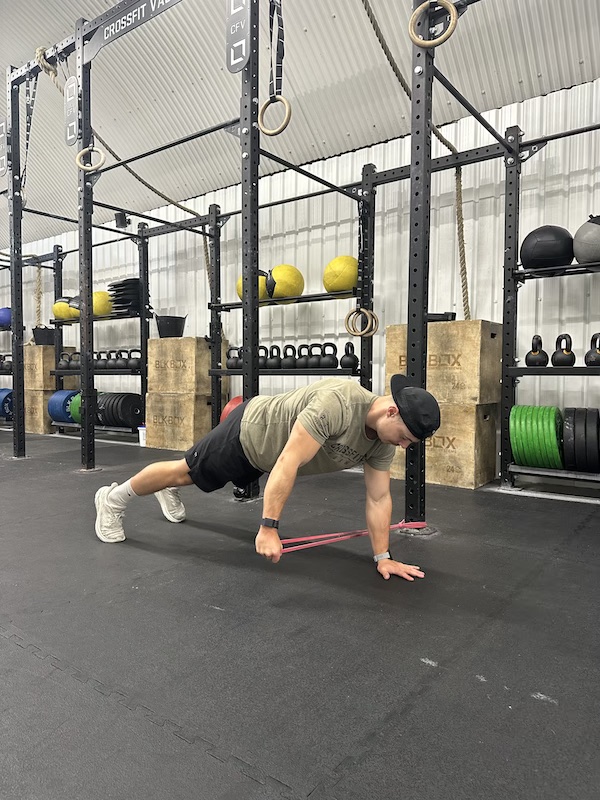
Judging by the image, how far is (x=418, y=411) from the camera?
177cm

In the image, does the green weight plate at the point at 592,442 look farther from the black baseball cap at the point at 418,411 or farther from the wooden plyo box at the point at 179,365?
the wooden plyo box at the point at 179,365

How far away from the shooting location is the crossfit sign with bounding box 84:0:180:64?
3.79 m

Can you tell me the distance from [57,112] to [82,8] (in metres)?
1.58

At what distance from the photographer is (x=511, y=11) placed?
3.92m

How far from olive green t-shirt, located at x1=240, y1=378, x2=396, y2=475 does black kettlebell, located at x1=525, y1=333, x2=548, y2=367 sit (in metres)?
1.93

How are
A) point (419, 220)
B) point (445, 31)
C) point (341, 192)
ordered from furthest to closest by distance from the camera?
point (341, 192) → point (419, 220) → point (445, 31)

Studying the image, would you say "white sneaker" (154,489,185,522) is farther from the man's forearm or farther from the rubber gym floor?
the man's forearm

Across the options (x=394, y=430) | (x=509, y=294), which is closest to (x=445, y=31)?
(x=509, y=294)

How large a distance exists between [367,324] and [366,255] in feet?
1.97

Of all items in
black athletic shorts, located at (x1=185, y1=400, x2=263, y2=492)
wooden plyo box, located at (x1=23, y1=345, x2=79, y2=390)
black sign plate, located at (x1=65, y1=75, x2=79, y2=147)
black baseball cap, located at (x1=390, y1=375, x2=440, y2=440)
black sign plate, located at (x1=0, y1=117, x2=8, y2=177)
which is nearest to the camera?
black baseball cap, located at (x1=390, y1=375, x2=440, y2=440)

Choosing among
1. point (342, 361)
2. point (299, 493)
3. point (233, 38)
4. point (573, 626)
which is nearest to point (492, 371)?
point (342, 361)

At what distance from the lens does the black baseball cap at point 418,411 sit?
176cm

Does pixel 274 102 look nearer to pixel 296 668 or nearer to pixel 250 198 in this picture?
pixel 250 198

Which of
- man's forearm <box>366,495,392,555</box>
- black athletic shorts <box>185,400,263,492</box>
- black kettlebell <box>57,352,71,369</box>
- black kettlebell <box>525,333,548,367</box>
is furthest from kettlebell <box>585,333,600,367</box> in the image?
black kettlebell <box>57,352,71,369</box>
